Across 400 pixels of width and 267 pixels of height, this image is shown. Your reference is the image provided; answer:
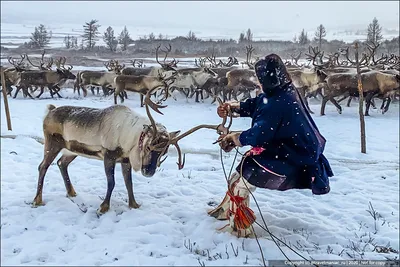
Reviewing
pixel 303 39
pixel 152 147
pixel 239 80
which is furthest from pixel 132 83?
pixel 303 39

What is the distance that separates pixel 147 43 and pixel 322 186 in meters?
37.3

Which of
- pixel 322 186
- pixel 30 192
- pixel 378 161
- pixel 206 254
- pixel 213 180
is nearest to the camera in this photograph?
pixel 322 186

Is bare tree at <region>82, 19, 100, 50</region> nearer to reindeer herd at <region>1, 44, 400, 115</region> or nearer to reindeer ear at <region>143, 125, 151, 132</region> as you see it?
reindeer herd at <region>1, 44, 400, 115</region>

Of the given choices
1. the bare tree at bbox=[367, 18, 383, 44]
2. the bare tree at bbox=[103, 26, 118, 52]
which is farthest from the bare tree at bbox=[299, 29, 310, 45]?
the bare tree at bbox=[103, 26, 118, 52]

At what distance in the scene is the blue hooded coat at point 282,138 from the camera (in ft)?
12.1

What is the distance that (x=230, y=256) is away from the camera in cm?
403

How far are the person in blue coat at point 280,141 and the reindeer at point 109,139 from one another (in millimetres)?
911

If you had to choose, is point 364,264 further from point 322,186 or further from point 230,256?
point 230,256

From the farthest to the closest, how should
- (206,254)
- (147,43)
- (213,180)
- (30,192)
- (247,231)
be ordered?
(147,43) < (213,180) < (30,192) < (247,231) < (206,254)

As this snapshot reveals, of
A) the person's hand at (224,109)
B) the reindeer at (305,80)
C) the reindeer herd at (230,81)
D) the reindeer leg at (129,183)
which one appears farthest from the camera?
the reindeer at (305,80)

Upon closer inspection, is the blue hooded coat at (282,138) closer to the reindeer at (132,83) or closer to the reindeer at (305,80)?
the reindeer at (305,80)

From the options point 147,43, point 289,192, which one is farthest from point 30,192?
point 147,43

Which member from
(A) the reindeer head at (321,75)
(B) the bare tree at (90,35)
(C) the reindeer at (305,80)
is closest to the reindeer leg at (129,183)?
(C) the reindeer at (305,80)

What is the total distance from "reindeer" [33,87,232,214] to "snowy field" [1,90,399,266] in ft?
1.19
